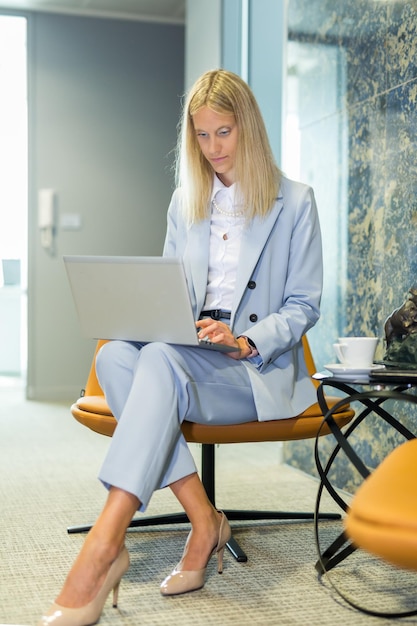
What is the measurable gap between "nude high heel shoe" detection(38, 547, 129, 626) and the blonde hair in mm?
1003

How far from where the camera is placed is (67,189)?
19.3ft

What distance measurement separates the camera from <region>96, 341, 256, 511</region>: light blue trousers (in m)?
1.77

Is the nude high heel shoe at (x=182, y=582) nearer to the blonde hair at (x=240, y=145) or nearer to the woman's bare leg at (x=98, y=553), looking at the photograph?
the woman's bare leg at (x=98, y=553)

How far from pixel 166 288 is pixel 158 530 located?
0.96 m

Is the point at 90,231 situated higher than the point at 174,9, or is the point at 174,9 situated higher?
the point at 174,9

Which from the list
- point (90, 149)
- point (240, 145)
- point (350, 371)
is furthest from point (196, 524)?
point (90, 149)

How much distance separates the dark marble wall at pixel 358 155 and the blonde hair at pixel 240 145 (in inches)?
21.4

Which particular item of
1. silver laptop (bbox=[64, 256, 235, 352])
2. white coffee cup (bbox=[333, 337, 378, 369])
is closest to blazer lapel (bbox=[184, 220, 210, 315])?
silver laptop (bbox=[64, 256, 235, 352])

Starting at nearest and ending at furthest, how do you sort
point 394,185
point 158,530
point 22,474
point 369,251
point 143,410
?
point 143,410 < point 158,530 < point 394,185 < point 369,251 < point 22,474

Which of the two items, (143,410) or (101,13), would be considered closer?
(143,410)

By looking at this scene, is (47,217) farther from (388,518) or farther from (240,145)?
(388,518)

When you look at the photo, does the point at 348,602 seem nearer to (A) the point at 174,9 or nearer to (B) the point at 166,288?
(B) the point at 166,288

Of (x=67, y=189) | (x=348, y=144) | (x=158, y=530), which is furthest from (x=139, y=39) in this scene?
(x=158, y=530)

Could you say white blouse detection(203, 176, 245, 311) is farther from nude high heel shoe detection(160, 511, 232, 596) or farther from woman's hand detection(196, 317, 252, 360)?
nude high heel shoe detection(160, 511, 232, 596)
